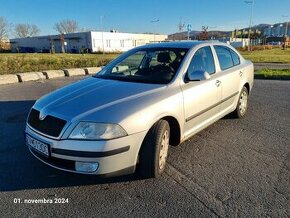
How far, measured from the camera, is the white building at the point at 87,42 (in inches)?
2539

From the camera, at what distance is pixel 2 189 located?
123 inches

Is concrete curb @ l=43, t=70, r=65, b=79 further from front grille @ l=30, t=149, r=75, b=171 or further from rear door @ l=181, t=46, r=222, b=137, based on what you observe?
front grille @ l=30, t=149, r=75, b=171

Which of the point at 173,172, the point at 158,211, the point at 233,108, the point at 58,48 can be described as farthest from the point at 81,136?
the point at 58,48

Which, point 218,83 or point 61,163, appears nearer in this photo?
point 61,163

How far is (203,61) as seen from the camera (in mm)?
4340

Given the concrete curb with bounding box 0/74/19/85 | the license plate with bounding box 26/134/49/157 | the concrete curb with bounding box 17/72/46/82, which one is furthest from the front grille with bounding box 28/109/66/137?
the concrete curb with bounding box 17/72/46/82

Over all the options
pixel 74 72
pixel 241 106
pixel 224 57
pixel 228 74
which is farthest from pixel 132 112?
pixel 74 72

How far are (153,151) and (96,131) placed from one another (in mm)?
693

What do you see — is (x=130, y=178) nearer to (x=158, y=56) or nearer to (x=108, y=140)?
(x=108, y=140)

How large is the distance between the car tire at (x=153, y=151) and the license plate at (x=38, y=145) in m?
1.01

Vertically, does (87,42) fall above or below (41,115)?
above

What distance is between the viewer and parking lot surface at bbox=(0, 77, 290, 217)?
2.75 m

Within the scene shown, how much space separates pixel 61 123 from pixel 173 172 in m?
1.51

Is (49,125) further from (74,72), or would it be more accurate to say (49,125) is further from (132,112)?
(74,72)
